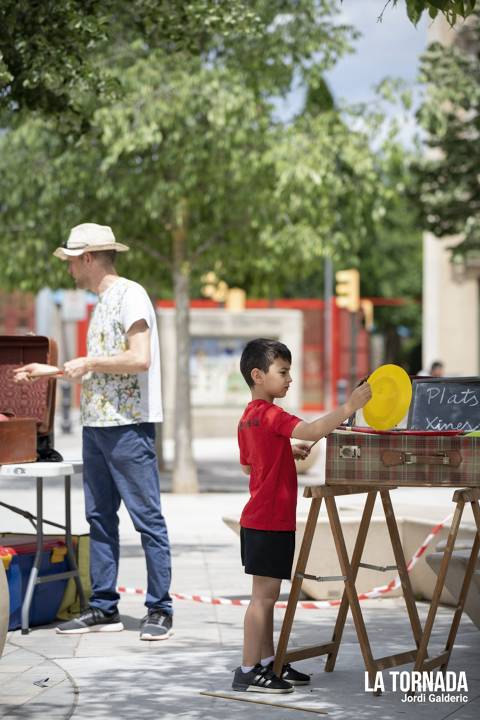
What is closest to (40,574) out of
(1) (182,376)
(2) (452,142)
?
(1) (182,376)

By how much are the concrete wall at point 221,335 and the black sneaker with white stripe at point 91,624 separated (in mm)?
18535

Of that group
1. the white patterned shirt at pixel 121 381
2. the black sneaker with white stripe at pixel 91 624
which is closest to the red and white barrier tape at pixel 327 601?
the black sneaker with white stripe at pixel 91 624

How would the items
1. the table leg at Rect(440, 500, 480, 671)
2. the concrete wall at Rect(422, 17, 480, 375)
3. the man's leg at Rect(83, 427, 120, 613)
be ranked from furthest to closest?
the concrete wall at Rect(422, 17, 480, 375) < the man's leg at Rect(83, 427, 120, 613) < the table leg at Rect(440, 500, 480, 671)

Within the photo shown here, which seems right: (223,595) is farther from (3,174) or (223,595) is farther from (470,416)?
(3,174)

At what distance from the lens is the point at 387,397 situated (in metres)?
5.70

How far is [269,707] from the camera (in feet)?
18.6

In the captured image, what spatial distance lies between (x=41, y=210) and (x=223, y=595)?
29.0 ft

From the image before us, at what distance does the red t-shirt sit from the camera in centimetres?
588

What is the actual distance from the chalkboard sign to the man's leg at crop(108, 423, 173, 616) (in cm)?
141

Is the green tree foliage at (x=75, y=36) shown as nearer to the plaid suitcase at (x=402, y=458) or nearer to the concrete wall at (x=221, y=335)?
the plaid suitcase at (x=402, y=458)

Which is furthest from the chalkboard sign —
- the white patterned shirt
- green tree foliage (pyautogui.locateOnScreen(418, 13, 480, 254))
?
green tree foliage (pyautogui.locateOnScreen(418, 13, 480, 254))

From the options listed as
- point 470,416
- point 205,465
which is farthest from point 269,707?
point 205,465

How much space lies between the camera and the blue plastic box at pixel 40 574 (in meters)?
7.43

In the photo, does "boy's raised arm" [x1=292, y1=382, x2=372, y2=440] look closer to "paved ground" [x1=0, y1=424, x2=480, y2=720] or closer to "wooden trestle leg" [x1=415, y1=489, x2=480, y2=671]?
"wooden trestle leg" [x1=415, y1=489, x2=480, y2=671]
